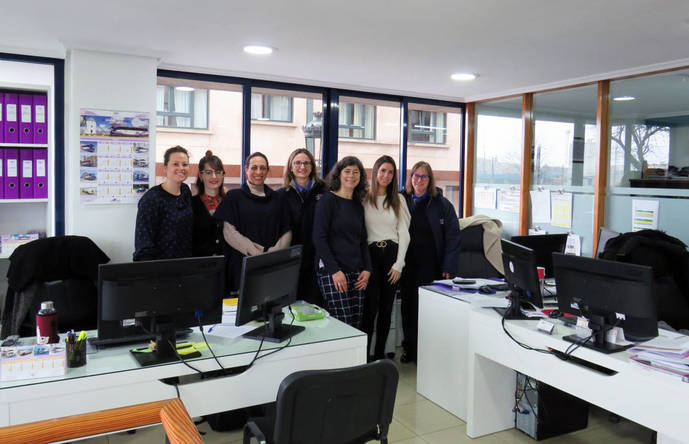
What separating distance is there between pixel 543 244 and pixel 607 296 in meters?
1.15

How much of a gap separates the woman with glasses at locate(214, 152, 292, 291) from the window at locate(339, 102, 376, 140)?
79.3 inches

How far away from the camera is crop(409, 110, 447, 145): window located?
237 inches

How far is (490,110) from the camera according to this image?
5949 millimetres

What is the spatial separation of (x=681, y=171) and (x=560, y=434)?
93.1 inches

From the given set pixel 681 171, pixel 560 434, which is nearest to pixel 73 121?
pixel 560 434

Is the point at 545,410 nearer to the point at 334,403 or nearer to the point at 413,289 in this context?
the point at 413,289

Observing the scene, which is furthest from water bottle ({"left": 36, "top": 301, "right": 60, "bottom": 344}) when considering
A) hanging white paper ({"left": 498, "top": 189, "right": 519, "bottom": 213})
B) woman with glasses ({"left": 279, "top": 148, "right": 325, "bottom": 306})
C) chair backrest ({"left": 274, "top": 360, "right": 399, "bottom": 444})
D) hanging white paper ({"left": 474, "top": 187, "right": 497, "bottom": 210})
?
hanging white paper ({"left": 474, "top": 187, "right": 497, "bottom": 210})

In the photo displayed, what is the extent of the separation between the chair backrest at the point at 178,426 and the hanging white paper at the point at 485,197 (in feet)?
15.4

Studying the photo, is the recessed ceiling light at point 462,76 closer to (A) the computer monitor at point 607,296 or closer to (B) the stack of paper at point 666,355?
(A) the computer monitor at point 607,296

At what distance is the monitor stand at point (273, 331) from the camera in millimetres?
2488

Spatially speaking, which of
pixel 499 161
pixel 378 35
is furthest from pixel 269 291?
pixel 499 161

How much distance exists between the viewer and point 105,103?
397cm

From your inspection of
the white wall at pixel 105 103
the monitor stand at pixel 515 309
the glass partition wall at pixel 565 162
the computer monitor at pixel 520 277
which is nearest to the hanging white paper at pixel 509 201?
the glass partition wall at pixel 565 162

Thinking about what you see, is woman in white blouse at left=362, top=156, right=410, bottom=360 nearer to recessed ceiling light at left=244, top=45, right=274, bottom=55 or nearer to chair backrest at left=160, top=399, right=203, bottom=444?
recessed ceiling light at left=244, top=45, right=274, bottom=55
